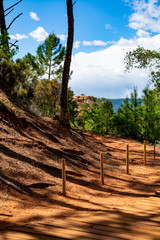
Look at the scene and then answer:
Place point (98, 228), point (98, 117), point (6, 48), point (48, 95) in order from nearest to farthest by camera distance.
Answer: point (98, 228) → point (6, 48) → point (98, 117) → point (48, 95)

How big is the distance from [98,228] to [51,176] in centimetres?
419

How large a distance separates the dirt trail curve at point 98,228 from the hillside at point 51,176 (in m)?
0.83

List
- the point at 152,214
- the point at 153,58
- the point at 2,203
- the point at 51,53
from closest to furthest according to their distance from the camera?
the point at 152,214, the point at 2,203, the point at 153,58, the point at 51,53

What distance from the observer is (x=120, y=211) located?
4492 millimetres

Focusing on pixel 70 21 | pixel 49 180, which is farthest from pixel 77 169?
pixel 70 21

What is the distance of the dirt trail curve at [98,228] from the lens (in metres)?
3.02

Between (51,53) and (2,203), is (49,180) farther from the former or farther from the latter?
(51,53)

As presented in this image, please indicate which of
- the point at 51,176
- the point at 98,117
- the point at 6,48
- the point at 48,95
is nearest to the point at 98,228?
the point at 51,176

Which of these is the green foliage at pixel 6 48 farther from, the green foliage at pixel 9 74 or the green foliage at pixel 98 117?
the green foliage at pixel 98 117

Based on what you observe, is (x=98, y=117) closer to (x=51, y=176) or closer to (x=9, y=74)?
(x=9, y=74)

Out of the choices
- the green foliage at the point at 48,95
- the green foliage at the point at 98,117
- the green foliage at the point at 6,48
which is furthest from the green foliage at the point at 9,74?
the green foliage at the point at 98,117

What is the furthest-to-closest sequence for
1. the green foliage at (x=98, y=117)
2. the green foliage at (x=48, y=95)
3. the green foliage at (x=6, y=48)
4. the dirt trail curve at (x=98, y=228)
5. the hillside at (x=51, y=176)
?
the green foliage at (x=48, y=95) → the green foliage at (x=98, y=117) → the green foliage at (x=6, y=48) → the hillside at (x=51, y=176) → the dirt trail curve at (x=98, y=228)

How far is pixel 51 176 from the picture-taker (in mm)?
7387

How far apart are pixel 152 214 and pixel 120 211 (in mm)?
602
